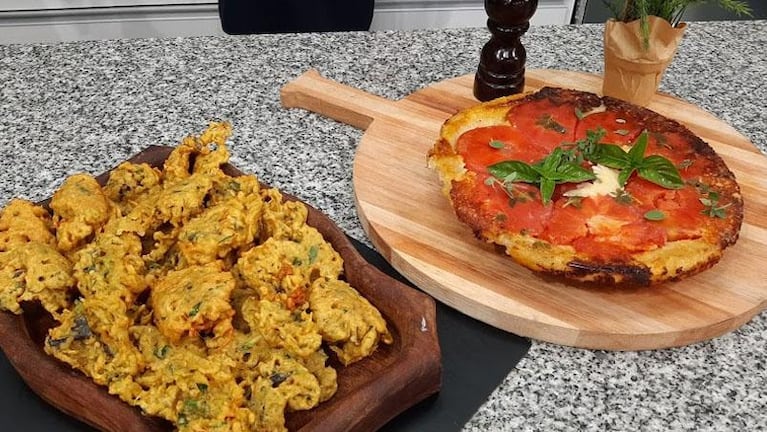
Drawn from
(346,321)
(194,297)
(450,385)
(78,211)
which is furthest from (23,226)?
(450,385)

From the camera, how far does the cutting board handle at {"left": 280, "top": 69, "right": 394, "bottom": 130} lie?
1.39m

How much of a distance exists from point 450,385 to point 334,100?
692 millimetres

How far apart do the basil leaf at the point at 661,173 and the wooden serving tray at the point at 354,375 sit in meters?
0.44

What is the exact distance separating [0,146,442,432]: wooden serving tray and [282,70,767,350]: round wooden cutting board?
6.1 inches

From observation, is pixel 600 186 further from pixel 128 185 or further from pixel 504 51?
pixel 128 185

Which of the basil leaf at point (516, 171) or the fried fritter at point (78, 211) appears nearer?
the fried fritter at point (78, 211)

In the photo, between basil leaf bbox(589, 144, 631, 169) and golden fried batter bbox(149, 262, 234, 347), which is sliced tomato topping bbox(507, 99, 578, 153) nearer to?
basil leaf bbox(589, 144, 631, 169)

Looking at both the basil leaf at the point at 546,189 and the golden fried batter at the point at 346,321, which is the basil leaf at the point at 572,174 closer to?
the basil leaf at the point at 546,189

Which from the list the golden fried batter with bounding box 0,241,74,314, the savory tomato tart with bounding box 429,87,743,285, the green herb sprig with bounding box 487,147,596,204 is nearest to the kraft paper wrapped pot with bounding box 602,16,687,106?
the savory tomato tart with bounding box 429,87,743,285

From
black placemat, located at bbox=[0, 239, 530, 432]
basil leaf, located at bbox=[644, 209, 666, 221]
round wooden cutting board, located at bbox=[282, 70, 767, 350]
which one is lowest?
black placemat, located at bbox=[0, 239, 530, 432]

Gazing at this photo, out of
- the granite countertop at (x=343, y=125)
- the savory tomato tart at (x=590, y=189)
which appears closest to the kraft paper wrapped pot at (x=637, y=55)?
the savory tomato tart at (x=590, y=189)

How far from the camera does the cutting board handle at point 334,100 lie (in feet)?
4.57

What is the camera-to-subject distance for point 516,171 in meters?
1.08

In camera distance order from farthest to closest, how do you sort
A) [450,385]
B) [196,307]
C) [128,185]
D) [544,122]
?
[544,122], [128,185], [450,385], [196,307]
